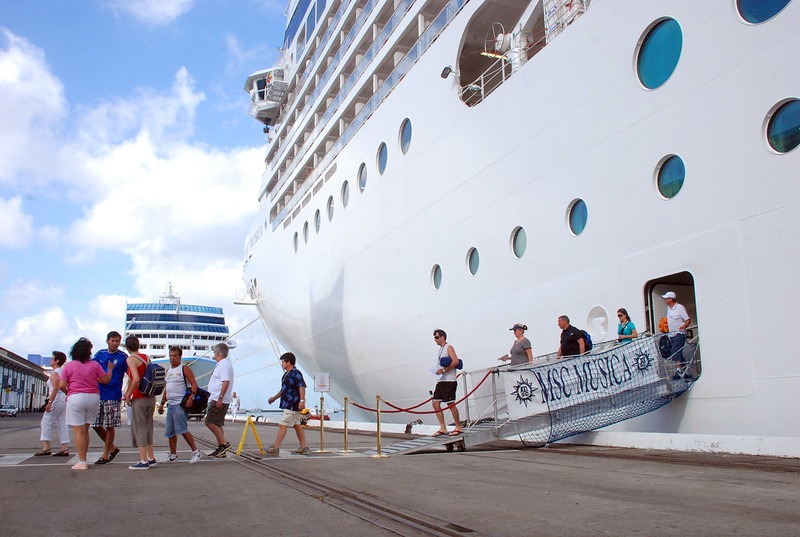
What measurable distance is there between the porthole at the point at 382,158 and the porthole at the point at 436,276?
3742 mm

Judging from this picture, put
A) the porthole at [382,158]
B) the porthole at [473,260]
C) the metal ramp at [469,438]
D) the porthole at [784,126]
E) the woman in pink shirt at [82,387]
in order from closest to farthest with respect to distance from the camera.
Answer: the porthole at [784,126] < the woman in pink shirt at [82,387] < the metal ramp at [469,438] < the porthole at [473,260] < the porthole at [382,158]

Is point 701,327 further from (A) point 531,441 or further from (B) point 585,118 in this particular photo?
(B) point 585,118

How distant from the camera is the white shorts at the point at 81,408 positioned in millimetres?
7105

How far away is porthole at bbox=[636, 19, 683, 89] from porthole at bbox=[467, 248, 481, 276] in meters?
4.41

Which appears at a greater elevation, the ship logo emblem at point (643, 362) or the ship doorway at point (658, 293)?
the ship doorway at point (658, 293)

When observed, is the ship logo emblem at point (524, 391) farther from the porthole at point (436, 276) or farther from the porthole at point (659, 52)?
the porthole at point (436, 276)

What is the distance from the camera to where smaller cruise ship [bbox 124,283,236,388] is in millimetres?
54781

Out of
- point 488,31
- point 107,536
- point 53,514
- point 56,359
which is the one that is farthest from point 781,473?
point 488,31

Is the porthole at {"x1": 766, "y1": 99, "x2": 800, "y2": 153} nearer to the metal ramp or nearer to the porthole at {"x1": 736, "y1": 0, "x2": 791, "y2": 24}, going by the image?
the porthole at {"x1": 736, "y1": 0, "x2": 791, "y2": 24}

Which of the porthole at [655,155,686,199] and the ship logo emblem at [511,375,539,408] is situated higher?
the porthole at [655,155,686,199]

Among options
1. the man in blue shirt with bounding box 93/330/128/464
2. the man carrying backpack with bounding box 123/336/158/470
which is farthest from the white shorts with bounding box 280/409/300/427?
the man in blue shirt with bounding box 93/330/128/464

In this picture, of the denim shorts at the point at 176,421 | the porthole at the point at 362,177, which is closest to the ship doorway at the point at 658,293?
the denim shorts at the point at 176,421

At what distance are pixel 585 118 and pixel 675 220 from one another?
7.51ft

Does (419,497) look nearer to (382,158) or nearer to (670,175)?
A: (670,175)
